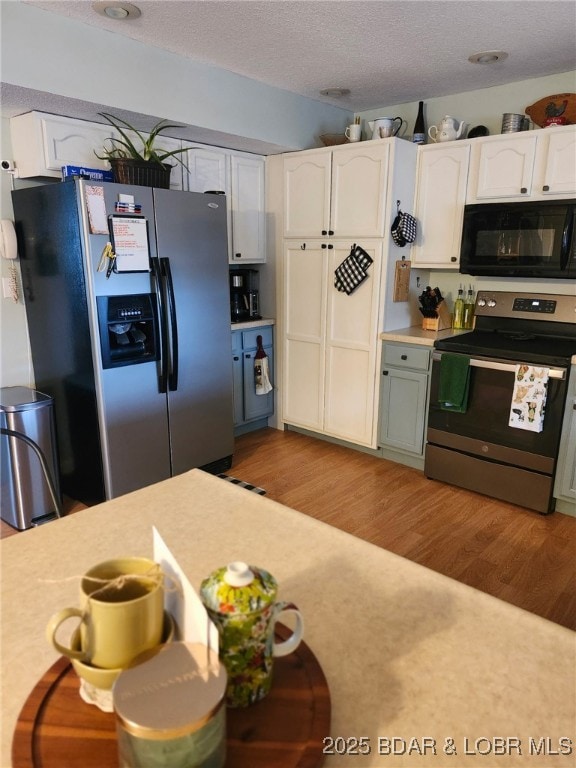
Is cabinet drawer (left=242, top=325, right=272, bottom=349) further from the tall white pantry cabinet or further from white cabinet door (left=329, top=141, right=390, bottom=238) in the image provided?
white cabinet door (left=329, top=141, right=390, bottom=238)

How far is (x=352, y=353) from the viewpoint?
12.3 ft

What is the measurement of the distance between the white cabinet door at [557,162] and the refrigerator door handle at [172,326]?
7.25ft

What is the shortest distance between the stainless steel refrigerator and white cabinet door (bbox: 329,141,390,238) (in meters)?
0.86

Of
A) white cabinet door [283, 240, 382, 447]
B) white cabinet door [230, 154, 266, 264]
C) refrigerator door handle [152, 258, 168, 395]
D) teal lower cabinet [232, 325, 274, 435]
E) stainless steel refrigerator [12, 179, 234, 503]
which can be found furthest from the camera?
teal lower cabinet [232, 325, 274, 435]

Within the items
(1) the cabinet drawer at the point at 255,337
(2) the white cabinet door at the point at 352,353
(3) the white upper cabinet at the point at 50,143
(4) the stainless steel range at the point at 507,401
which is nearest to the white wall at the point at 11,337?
(3) the white upper cabinet at the point at 50,143

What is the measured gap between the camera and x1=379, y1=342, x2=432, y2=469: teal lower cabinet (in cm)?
343

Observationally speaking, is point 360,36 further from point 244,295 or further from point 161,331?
point 244,295

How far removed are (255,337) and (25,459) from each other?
6.10 ft

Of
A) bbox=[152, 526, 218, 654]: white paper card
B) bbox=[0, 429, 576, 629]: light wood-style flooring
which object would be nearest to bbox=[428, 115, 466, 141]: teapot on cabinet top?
bbox=[0, 429, 576, 629]: light wood-style flooring

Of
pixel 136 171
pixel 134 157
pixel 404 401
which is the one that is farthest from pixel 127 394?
pixel 404 401

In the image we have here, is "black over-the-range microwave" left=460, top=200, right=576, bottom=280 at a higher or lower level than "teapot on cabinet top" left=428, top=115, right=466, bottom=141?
lower

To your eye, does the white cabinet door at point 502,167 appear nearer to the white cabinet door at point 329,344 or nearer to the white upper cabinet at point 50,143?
the white cabinet door at point 329,344

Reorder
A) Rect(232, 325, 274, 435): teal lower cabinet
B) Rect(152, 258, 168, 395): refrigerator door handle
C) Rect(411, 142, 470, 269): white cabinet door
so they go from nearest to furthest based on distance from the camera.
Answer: Rect(152, 258, 168, 395): refrigerator door handle < Rect(411, 142, 470, 269): white cabinet door < Rect(232, 325, 274, 435): teal lower cabinet

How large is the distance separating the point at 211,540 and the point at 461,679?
1.76 ft
